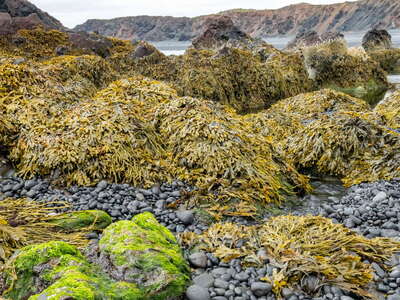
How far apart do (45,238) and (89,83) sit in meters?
5.96

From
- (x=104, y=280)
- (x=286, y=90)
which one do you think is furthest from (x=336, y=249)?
(x=286, y=90)

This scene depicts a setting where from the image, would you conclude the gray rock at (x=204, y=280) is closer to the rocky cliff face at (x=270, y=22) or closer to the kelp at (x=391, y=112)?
the kelp at (x=391, y=112)

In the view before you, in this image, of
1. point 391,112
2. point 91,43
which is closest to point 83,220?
point 391,112

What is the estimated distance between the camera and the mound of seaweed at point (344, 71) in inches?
571

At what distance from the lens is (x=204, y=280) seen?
8.61 ft

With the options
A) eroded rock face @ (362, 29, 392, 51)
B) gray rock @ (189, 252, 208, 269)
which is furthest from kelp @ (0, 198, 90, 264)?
eroded rock face @ (362, 29, 392, 51)

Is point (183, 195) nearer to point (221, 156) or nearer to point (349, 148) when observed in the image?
point (221, 156)

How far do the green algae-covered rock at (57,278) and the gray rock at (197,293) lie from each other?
0.36 m

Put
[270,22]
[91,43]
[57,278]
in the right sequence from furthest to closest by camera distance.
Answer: [270,22] → [91,43] → [57,278]

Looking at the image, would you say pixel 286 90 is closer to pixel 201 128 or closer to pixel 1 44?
pixel 201 128

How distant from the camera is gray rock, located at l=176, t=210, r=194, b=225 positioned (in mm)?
3742

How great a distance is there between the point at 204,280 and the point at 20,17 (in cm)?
1317

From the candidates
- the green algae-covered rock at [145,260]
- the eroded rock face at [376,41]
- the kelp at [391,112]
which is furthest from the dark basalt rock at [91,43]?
the eroded rock face at [376,41]

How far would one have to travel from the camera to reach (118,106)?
5578mm
